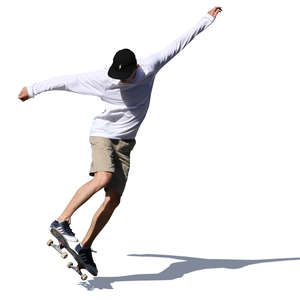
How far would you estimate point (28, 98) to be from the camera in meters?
12.5

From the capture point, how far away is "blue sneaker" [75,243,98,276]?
41.6 ft

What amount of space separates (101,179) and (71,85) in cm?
118

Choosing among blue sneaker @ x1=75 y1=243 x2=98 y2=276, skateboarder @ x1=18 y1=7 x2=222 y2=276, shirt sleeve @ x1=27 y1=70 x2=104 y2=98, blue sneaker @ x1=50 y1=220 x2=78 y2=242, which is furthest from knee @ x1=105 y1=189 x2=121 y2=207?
shirt sleeve @ x1=27 y1=70 x2=104 y2=98

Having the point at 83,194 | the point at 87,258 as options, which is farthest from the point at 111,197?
the point at 87,258

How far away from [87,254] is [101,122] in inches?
64.8

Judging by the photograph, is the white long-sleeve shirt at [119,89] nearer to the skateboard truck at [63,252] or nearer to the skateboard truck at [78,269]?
the skateboard truck at [63,252]

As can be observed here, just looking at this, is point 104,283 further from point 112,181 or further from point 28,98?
point 28,98

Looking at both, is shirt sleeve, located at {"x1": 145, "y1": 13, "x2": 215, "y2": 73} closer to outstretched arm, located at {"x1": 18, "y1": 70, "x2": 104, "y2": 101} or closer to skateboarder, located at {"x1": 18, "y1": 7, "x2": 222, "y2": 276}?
skateboarder, located at {"x1": 18, "y1": 7, "x2": 222, "y2": 276}

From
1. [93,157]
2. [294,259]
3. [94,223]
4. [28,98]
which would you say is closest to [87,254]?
[94,223]

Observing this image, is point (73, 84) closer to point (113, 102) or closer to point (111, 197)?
point (113, 102)

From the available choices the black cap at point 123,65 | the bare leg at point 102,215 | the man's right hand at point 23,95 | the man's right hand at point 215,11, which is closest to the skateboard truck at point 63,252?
the bare leg at point 102,215

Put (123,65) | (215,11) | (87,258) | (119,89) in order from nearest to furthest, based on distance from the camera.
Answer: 1. (123,65)
2. (119,89)
3. (87,258)
4. (215,11)

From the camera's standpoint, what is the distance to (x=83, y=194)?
12.3 metres

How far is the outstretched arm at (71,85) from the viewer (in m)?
12.4
